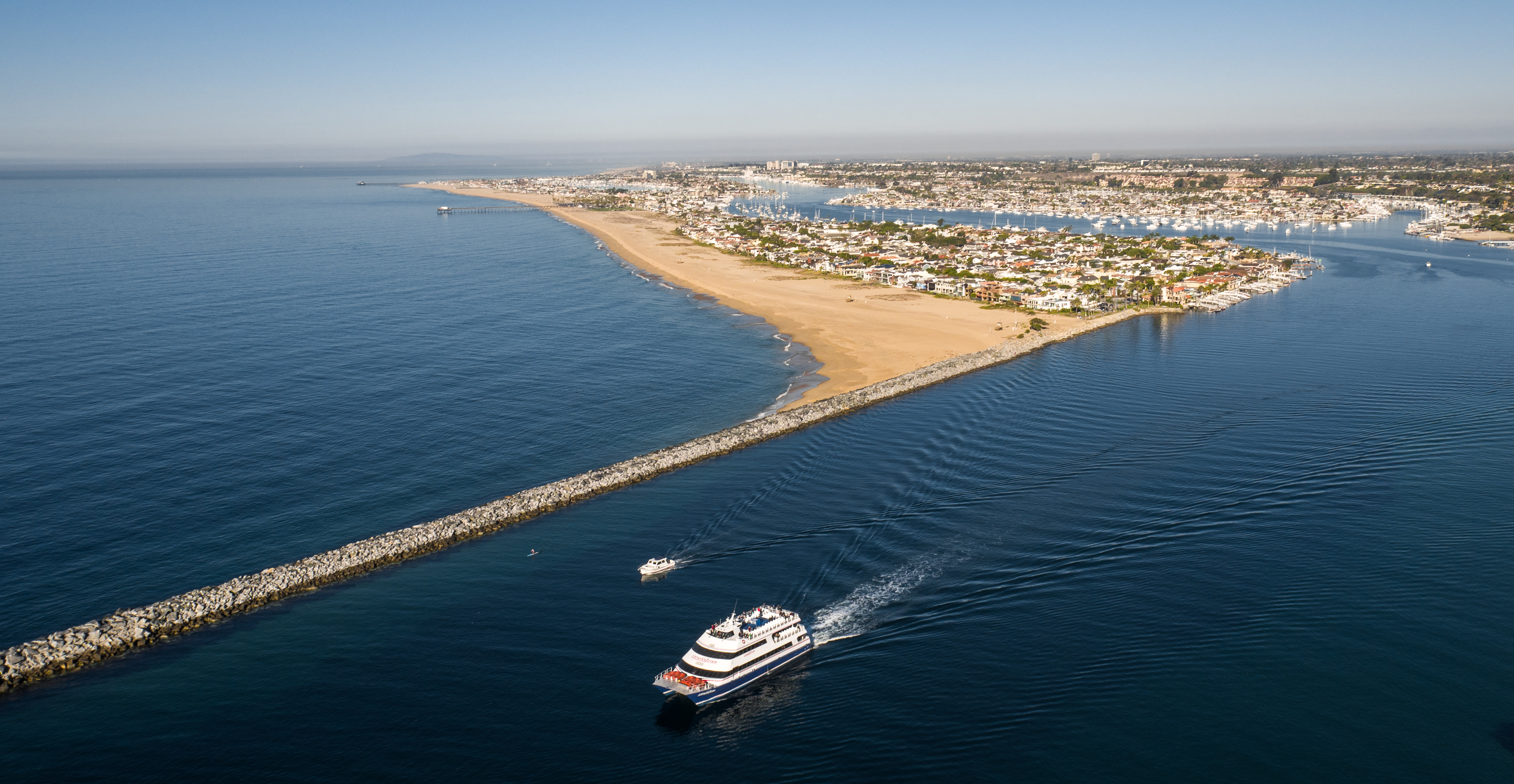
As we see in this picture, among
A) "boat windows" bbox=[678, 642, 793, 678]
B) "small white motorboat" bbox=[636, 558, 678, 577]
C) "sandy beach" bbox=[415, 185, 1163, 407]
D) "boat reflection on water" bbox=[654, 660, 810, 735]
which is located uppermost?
"sandy beach" bbox=[415, 185, 1163, 407]

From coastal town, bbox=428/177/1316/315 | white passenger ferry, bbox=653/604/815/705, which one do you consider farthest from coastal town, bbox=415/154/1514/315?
white passenger ferry, bbox=653/604/815/705

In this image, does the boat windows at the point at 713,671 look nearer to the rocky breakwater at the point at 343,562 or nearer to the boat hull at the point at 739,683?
the boat hull at the point at 739,683

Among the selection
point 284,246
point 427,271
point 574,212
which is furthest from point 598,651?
point 574,212

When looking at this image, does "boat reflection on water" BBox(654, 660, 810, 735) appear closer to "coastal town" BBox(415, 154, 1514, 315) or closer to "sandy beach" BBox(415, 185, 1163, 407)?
"sandy beach" BBox(415, 185, 1163, 407)

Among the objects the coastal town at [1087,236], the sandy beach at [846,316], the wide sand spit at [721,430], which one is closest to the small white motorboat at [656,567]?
the wide sand spit at [721,430]

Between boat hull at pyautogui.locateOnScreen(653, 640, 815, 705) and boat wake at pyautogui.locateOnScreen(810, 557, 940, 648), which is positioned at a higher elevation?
boat wake at pyautogui.locateOnScreen(810, 557, 940, 648)

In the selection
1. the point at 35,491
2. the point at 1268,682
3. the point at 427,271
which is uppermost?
the point at 427,271

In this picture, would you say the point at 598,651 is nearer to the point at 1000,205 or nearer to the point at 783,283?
the point at 783,283
